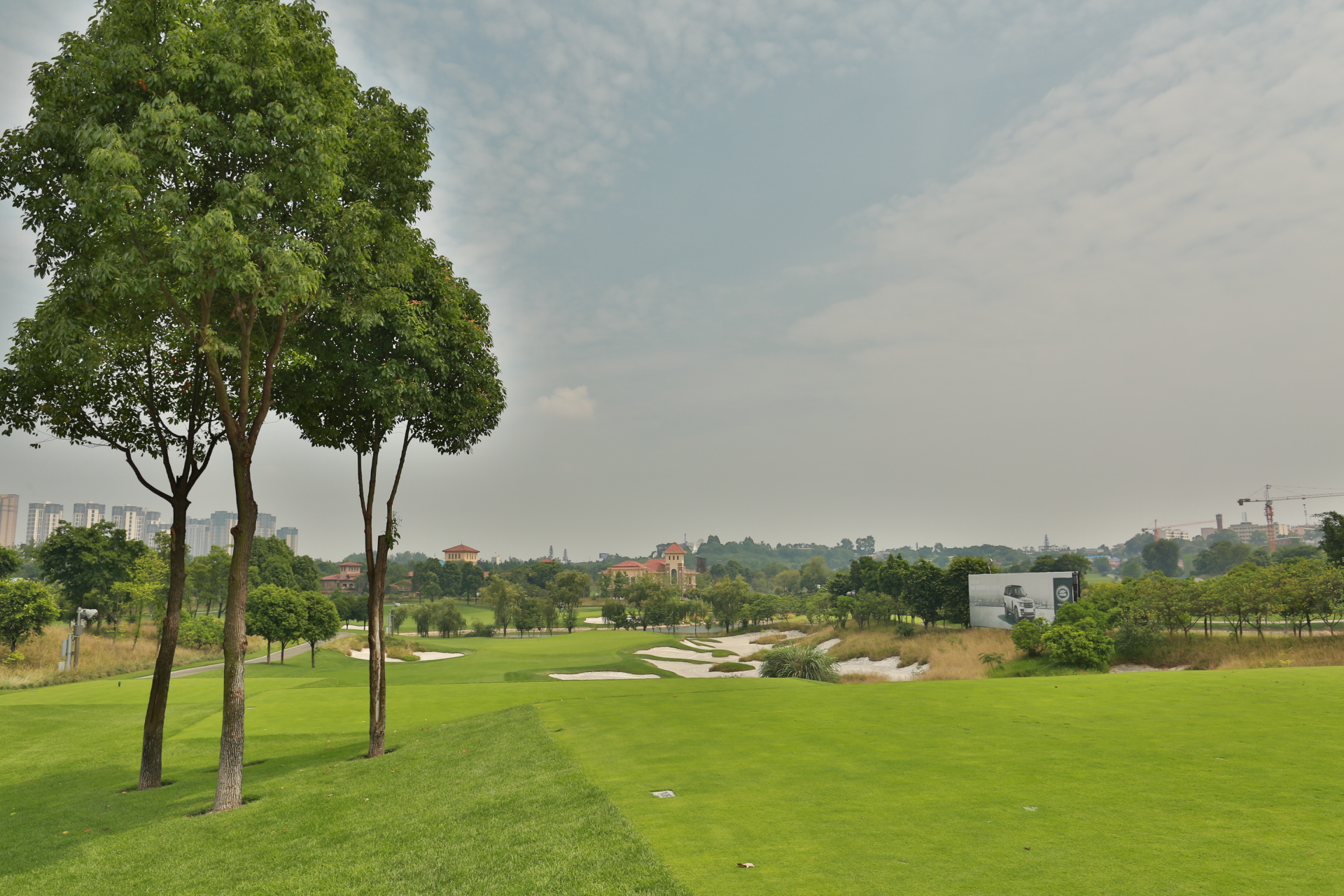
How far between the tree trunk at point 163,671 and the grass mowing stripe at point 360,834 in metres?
0.69

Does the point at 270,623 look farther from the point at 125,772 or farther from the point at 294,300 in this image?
the point at 294,300

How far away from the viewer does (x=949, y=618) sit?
60.9m

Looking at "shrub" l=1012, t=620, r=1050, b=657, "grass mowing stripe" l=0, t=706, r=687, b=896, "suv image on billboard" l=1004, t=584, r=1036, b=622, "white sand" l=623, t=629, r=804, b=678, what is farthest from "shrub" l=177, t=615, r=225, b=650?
"suv image on billboard" l=1004, t=584, r=1036, b=622

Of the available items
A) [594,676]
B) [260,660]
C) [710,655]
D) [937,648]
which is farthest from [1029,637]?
[260,660]

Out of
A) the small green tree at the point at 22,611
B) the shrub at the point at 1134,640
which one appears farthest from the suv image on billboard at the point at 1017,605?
the small green tree at the point at 22,611

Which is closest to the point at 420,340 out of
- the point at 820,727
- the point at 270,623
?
the point at 820,727

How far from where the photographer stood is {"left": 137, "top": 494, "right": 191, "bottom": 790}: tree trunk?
544 inches

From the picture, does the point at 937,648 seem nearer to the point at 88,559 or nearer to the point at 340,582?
the point at 88,559

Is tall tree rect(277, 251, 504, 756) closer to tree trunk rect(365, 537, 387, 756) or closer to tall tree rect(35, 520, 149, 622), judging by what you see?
tree trunk rect(365, 537, 387, 756)

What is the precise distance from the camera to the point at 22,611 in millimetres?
45156

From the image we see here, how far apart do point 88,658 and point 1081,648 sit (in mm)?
61091

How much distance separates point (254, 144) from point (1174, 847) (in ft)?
50.8

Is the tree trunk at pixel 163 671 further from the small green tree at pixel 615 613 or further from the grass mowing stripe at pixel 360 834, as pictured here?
the small green tree at pixel 615 613

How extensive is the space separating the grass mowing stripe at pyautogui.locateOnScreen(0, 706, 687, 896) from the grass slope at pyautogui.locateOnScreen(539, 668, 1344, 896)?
0.75 m
